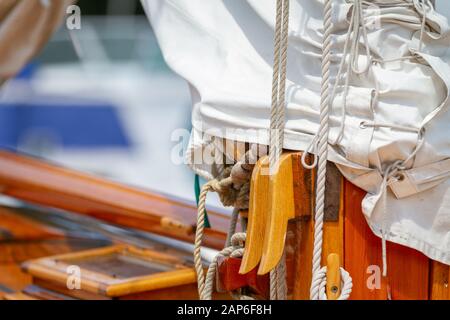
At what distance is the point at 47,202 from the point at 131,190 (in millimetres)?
359

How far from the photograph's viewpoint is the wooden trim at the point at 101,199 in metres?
3.06

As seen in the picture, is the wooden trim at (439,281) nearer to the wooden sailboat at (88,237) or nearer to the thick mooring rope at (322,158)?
the thick mooring rope at (322,158)

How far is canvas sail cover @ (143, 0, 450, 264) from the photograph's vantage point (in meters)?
1.83

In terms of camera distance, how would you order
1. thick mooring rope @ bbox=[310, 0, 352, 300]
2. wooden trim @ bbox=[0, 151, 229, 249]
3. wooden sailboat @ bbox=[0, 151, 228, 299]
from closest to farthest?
thick mooring rope @ bbox=[310, 0, 352, 300], wooden sailboat @ bbox=[0, 151, 228, 299], wooden trim @ bbox=[0, 151, 229, 249]

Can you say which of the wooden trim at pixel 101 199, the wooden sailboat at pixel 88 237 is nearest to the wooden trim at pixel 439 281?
the wooden sailboat at pixel 88 237

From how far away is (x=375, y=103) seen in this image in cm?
185

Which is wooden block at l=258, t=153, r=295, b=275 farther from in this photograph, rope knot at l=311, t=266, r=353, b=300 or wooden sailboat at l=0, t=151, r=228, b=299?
wooden sailboat at l=0, t=151, r=228, b=299

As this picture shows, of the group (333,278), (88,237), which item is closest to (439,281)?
(333,278)

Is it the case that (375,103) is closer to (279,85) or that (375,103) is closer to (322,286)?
(279,85)

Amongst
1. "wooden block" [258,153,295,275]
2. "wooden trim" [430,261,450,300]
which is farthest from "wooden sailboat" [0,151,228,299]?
"wooden trim" [430,261,450,300]

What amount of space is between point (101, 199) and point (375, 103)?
1790 millimetres

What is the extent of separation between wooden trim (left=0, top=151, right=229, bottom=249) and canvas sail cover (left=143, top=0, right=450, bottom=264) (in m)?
0.92
